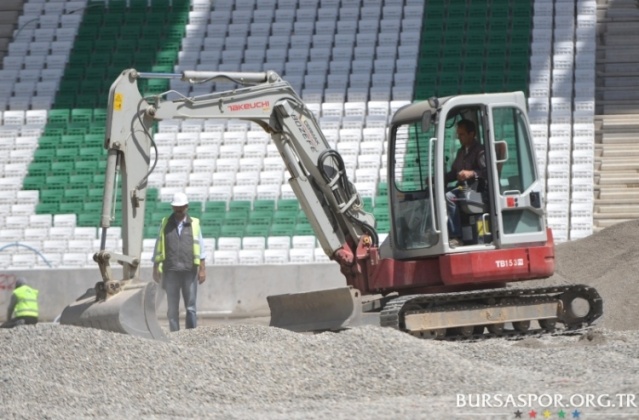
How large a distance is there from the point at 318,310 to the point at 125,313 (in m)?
2.65

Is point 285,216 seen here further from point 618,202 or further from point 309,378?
point 309,378

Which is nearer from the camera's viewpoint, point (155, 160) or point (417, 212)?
point (155, 160)

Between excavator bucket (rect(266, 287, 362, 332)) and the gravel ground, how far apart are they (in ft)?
5.15

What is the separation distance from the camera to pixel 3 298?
19.4m

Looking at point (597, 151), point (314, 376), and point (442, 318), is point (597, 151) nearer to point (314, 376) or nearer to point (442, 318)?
point (442, 318)

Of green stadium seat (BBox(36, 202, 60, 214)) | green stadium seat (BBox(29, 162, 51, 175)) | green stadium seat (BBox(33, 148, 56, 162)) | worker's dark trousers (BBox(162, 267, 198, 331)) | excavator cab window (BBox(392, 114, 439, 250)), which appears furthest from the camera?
green stadium seat (BBox(33, 148, 56, 162))

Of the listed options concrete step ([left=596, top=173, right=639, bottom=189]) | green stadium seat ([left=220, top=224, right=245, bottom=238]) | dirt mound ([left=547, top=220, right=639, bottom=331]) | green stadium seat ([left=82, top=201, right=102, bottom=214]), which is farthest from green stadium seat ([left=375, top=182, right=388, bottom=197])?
green stadium seat ([left=82, top=201, right=102, bottom=214])

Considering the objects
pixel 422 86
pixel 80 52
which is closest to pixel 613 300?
pixel 422 86

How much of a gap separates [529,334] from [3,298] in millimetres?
10023

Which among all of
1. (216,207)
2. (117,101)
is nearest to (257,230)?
(216,207)

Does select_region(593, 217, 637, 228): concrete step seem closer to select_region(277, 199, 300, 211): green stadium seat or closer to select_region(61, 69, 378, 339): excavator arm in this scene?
select_region(277, 199, 300, 211): green stadium seat

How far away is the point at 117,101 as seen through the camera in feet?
37.2

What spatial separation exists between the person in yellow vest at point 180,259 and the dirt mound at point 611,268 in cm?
450

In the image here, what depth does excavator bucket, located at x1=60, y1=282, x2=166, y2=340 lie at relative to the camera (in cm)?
1057
